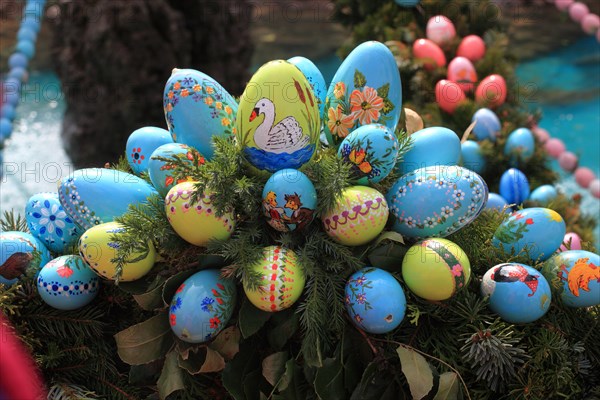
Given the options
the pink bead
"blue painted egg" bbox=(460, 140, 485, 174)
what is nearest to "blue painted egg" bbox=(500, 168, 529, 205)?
"blue painted egg" bbox=(460, 140, 485, 174)

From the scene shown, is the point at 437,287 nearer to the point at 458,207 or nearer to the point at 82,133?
the point at 458,207

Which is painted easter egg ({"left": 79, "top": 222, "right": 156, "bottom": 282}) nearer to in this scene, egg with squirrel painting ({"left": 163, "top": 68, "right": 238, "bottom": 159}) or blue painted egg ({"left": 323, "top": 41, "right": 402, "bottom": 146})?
egg with squirrel painting ({"left": 163, "top": 68, "right": 238, "bottom": 159})

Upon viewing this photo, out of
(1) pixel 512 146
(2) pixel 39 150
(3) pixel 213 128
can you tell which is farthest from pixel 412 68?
(2) pixel 39 150

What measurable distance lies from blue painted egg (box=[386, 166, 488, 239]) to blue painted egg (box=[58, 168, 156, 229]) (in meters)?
0.39

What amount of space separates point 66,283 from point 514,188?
105 cm

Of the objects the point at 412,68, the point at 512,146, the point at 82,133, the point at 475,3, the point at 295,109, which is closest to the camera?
the point at 295,109

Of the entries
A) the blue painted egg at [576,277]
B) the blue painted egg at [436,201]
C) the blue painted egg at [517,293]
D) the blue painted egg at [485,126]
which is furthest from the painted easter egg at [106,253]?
the blue painted egg at [485,126]

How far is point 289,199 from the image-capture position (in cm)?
94

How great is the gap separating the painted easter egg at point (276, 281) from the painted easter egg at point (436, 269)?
6.4 inches

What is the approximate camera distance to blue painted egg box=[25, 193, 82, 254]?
111 cm

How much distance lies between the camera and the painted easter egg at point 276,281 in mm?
945

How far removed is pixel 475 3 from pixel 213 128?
143 centimetres

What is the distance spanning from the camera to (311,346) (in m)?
0.97

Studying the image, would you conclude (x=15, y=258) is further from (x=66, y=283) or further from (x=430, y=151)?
(x=430, y=151)
